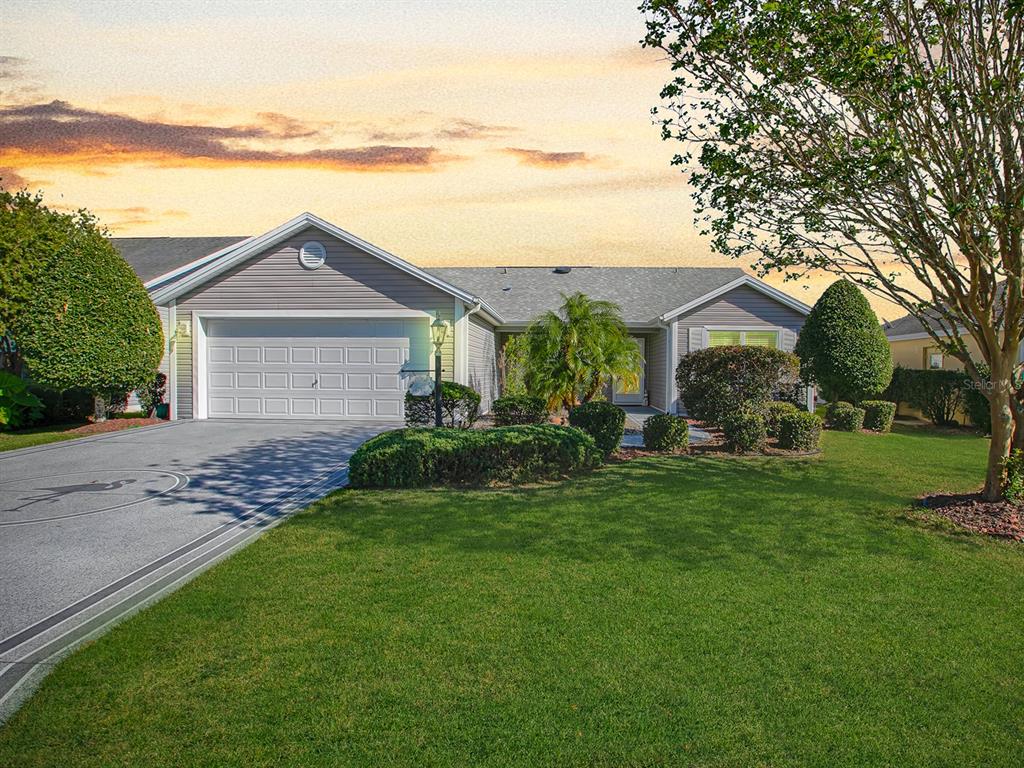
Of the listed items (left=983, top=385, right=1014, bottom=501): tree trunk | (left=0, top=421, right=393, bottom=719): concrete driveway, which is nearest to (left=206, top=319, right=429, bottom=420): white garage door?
(left=0, top=421, right=393, bottom=719): concrete driveway

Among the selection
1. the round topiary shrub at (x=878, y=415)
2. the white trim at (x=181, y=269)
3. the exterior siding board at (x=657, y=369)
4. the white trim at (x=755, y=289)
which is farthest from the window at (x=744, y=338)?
the white trim at (x=181, y=269)

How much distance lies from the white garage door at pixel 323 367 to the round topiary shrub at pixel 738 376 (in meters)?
6.84

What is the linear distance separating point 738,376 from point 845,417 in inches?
173

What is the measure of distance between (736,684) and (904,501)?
581 centimetres

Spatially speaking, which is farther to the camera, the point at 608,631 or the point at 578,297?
the point at 578,297

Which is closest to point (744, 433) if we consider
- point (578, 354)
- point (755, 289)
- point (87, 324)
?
point (578, 354)

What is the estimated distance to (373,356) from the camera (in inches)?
642

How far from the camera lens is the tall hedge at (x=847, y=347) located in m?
16.8

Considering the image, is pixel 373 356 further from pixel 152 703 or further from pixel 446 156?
pixel 152 703

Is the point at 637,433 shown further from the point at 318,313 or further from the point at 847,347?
the point at 318,313

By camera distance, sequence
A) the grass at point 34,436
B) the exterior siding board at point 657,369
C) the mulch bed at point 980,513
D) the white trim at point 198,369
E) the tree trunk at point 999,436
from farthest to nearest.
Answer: the exterior siding board at point 657,369 → the white trim at point 198,369 → the grass at point 34,436 → the tree trunk at point 999,436 → the mulch bed at point 980,513

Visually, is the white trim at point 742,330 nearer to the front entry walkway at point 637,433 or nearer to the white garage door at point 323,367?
the front entry walkway at point 637,433

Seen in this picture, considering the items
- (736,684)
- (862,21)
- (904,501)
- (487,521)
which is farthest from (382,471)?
(862,21)

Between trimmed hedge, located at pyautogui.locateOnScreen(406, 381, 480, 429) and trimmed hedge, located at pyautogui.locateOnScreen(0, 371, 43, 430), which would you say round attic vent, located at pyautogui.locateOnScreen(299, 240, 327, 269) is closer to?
trimmed hedge, located at pyautogui.locateOnScreen(406, 381, 480, 429)
